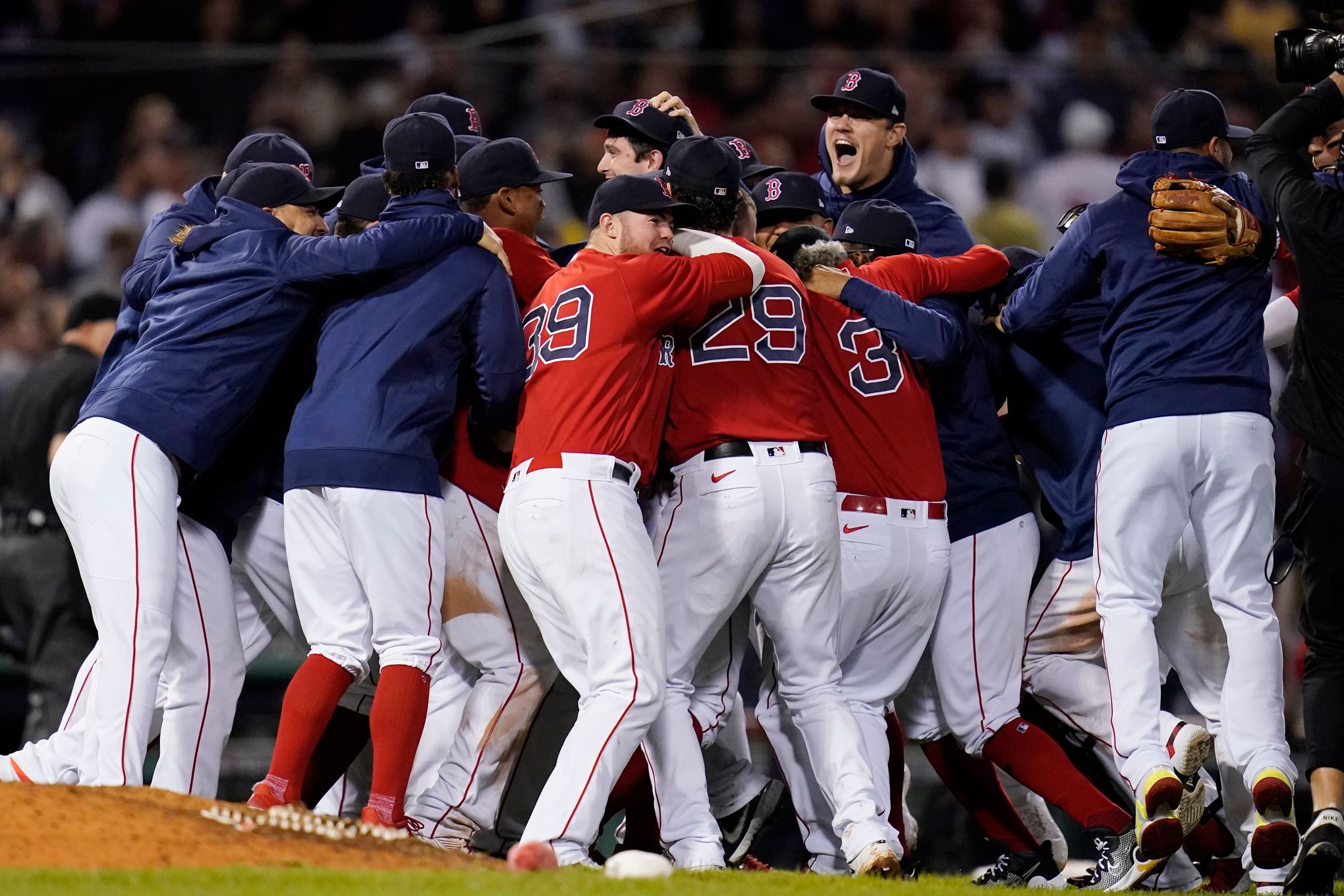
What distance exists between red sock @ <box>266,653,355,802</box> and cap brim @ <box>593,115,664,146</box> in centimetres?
239

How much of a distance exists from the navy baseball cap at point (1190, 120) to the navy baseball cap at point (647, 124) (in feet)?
5.73

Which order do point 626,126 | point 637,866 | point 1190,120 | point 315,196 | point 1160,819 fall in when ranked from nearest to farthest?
point 637,866 → point 1160,819 → point 1190,120 → point 315,196 → point 626,126

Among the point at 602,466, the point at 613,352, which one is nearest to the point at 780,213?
the point at 613,352

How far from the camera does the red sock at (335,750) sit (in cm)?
555

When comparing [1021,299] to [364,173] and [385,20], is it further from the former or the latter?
[385,20]

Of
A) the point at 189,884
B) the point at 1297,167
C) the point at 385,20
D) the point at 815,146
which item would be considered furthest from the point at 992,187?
the point at 189,884

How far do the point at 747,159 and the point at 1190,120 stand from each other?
64.4 inches

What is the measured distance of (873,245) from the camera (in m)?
5.82

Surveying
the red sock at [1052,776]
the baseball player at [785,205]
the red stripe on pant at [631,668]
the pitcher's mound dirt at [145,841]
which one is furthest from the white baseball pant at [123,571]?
the red sock at [1052,776]

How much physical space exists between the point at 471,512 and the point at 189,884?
1942mm

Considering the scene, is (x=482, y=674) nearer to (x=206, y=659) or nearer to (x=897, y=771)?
(x=206, y=659)

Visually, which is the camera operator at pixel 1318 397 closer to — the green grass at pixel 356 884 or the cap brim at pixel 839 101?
the green grass at pixel 356 884

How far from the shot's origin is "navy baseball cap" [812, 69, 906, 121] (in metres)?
6.32

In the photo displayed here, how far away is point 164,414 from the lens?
16.4ft
